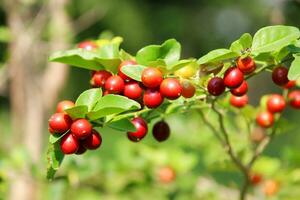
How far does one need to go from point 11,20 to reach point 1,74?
263mm

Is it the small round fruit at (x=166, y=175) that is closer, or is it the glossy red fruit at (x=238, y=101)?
the glossy red fruit at (x=238, y=101)

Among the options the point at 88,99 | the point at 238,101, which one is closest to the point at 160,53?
the point at 88,99

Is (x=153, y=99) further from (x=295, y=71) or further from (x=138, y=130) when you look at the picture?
(x=295, y=71)

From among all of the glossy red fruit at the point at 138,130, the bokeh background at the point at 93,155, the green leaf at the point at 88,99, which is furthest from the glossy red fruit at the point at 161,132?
the bokeh background at the point at 93,155

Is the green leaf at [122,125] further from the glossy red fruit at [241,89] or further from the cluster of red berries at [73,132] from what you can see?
the glossy red fruit at [241,89]

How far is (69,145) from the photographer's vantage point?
3.31 ft

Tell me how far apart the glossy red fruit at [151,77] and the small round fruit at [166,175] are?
1.12 m

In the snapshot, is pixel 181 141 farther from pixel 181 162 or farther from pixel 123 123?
pixel 123 123

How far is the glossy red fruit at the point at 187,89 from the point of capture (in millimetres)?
1083

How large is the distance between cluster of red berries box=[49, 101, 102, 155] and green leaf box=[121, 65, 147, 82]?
0.35ft


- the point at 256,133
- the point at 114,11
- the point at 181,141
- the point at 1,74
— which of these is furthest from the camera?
the point at 114,11

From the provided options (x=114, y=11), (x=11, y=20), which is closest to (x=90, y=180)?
(x=11, y=20)

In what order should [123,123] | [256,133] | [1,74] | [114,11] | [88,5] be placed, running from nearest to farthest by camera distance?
[123,123] → [256,133] → [1,74] → [88,5] → [114,11]

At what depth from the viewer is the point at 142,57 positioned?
1.11m
